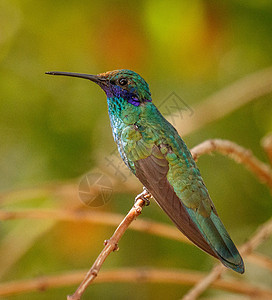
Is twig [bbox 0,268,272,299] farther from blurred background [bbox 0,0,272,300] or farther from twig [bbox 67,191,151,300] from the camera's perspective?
blurred background [bbox 0,0,272,300]

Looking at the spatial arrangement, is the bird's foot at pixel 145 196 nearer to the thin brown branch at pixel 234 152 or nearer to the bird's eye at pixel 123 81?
the thin brown branch at pixel 234 152

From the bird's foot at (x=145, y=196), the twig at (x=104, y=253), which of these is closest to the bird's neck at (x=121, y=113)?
the bird's foot at (x=145, y=196)

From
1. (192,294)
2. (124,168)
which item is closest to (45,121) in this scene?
(124,168)

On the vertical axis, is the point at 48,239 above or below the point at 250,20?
below

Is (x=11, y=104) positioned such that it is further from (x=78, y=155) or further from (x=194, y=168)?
(x=194, y=168)

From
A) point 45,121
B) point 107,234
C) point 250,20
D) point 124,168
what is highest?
point 250,20

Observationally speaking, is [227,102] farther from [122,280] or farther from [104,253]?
[104,253]
